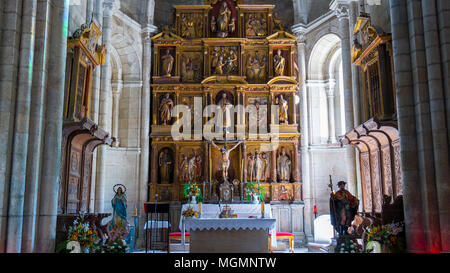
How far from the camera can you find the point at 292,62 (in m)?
18.8

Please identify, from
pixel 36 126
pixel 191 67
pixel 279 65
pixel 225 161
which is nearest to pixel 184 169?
pixel 225 161

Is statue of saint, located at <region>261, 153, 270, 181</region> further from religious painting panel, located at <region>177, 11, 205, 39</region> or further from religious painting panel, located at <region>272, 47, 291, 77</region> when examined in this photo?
religious painting panel, located at <region>177, 11, 205, 39</region>

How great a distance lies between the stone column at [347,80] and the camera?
1416cm

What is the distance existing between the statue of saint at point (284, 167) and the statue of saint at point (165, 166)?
4479mm

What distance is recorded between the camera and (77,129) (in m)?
10.2

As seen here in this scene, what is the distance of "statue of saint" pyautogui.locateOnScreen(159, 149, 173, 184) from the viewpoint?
17.8 metres

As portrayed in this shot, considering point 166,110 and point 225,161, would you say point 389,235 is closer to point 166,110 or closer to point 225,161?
point 225,161

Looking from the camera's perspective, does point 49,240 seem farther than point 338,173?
No

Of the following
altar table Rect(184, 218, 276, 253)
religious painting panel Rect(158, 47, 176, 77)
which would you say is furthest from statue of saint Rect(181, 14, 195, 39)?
altar table Rect(184, 218, 276, 253)

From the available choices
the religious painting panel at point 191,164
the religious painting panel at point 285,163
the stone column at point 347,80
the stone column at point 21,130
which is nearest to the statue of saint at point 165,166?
the religious painting panel at point 191,164

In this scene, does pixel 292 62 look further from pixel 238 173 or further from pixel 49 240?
pixel 49 240

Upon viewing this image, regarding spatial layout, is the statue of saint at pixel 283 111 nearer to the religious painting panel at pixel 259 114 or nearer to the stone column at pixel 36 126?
the religious painting panel at pixel 259 114

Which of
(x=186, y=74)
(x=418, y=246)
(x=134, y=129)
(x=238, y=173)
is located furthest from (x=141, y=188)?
(x=418, y=246)
